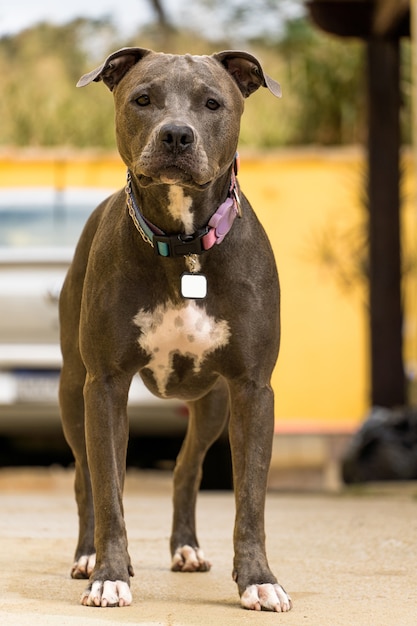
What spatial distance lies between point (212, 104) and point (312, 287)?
8.52m

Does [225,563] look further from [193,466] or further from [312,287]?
[312,287]

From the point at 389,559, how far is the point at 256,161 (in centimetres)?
812

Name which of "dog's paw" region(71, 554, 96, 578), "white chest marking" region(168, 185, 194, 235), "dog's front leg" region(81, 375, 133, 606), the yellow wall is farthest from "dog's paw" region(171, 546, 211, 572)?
the yellow wall

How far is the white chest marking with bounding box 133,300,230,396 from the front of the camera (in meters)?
4.12

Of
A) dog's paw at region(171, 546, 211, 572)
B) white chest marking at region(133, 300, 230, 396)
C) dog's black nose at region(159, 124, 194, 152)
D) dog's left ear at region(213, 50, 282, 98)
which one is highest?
dog's left ear at region(213, 50, 282, 98)

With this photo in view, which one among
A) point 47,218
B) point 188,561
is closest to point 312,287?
point 47,218

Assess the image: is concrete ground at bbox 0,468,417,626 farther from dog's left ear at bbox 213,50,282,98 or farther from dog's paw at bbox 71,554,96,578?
dog's left ear at bbox 213,50,282,98

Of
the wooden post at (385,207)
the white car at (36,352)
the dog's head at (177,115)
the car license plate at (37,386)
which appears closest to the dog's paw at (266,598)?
the dog's head at (177,115)

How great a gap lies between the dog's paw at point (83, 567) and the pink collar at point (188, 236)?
108 cm

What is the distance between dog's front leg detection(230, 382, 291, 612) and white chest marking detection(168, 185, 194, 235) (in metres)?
0.51

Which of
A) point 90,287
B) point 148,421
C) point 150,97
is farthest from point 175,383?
point 148,421

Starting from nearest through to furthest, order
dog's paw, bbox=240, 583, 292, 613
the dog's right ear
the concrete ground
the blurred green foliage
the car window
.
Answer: the concrete ground
dog's paw, bbox=240, 583, 292, 613
the dog's right ear
the car window
the blurred green foliage

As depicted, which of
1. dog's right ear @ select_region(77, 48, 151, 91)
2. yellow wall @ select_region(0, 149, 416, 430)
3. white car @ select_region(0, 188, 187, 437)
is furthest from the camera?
yellow wall @ select_region(0, 149, 416, 430)

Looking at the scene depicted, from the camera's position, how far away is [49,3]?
59.5 feet
